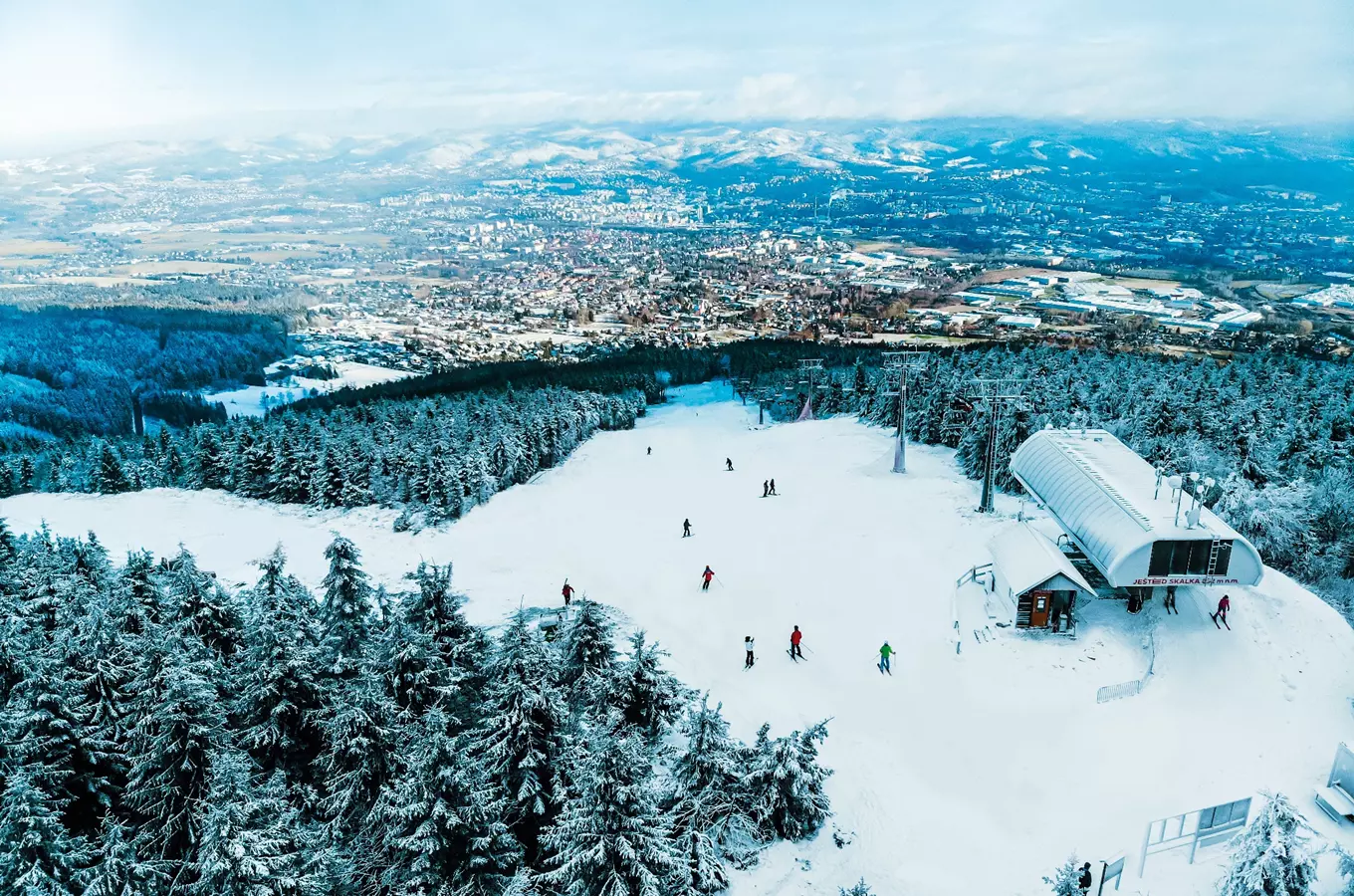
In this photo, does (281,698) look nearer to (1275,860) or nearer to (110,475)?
(1275,860)

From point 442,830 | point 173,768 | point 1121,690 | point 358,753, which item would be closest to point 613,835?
point 442,830

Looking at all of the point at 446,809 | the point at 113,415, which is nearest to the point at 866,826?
the point at 446,809

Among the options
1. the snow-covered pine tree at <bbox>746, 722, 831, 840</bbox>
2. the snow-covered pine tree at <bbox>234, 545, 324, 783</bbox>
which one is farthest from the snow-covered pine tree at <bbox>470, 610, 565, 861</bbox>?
the snow-covered pine tree at <bbox>234, 545, 324, 783</bbox>

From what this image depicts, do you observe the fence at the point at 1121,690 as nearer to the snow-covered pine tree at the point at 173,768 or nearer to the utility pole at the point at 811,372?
the snow-covered pine tree at the point at 173,768

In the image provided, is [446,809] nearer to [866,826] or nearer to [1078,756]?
[866,826]

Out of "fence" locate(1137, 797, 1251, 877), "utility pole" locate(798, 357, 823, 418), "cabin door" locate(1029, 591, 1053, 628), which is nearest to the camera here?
"fence" locate(1137, 797, 1251, 877)

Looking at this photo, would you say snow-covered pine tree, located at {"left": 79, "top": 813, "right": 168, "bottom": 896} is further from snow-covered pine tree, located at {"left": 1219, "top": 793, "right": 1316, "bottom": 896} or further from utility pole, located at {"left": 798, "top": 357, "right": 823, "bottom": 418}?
utility pole, located at {"left": 798, "top": 357, "right": 823, "bottom": 418}

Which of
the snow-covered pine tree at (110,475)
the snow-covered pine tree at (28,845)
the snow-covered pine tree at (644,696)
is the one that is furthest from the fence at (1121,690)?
the snow-covered pine tree at (110,475)
